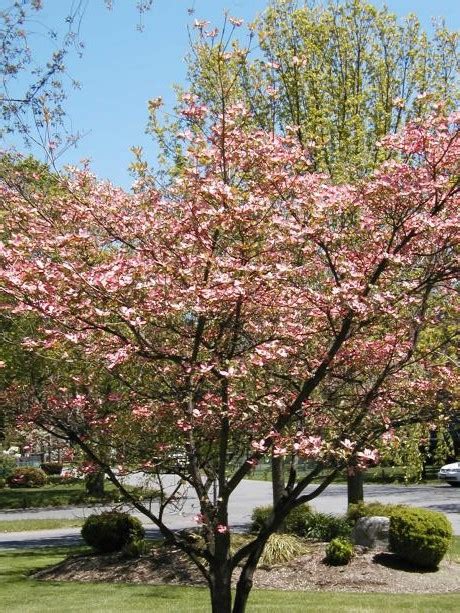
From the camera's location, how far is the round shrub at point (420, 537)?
Answer: 38.4ft

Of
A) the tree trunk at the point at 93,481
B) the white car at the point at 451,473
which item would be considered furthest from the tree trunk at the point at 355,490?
the white car at the point at 451,473

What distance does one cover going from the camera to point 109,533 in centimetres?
1391

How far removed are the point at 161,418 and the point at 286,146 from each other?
2.40 meters

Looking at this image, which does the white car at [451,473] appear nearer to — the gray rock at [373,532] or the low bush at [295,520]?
the low bush at [295,520]

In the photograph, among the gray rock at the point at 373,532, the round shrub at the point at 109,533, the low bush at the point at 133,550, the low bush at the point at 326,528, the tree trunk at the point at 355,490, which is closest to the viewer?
the gray rock at the point at 373,532

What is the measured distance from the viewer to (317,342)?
6129 millimetres

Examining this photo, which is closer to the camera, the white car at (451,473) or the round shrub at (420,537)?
the round shrub at (420,537)

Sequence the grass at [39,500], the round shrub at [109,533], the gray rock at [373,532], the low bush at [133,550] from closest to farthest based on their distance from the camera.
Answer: the gray rock at [373,532] → the low bush at [133,550] → the round shrub at [109,533] → the grass at [39,500]

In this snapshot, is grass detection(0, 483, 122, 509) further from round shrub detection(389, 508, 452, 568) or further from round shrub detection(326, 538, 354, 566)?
round shrub detection(389, 508, 452, 568)

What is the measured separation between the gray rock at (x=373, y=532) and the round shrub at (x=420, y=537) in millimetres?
577

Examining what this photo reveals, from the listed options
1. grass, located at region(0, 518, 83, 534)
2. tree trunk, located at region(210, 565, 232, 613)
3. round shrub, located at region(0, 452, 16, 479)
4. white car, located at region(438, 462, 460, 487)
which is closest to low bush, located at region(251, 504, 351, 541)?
tree trunk, located at region(210, 565, 232, 613)

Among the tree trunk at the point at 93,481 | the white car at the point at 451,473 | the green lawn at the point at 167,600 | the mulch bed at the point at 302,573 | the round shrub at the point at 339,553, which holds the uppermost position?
the white car at the point at 451,473

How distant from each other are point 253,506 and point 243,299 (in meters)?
22.9

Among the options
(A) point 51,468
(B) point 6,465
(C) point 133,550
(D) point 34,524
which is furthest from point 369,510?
(A) point 51,468
